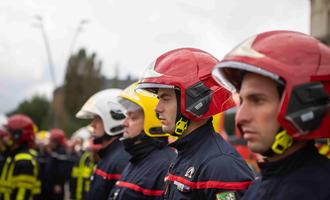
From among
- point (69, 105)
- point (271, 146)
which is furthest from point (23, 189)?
point (69, 105)

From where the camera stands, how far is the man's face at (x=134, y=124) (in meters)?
5.30

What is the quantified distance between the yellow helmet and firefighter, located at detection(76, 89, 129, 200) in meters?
0.91

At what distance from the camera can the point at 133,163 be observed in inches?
202

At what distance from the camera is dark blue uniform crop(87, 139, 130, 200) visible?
5.90m

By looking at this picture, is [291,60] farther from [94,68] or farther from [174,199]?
[94,68]

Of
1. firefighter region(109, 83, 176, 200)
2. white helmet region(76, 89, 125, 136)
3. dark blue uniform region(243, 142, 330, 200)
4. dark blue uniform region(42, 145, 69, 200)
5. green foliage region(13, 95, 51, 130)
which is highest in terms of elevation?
dark blue uniform region(243, 142, 330, 200)

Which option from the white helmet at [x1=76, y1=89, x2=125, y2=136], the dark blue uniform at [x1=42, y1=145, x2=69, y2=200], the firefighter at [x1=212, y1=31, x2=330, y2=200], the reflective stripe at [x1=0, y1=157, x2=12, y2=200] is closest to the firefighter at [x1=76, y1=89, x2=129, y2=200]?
the white helmet at [x1=76, y1=89, x2=125, y2=136]

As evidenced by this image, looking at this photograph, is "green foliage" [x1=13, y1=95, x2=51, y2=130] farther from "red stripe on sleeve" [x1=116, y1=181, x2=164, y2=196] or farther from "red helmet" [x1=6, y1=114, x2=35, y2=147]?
"red stripe on sleeve" [x1=116, y1=181, x2=164, y2=196]

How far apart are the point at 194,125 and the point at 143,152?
1250 millimetres

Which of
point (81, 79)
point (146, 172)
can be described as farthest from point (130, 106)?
point (81, 79)

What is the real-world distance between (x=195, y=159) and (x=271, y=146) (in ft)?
3.69

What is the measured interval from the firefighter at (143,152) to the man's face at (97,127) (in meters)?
1.26

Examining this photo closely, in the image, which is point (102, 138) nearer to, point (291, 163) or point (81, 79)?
point (291, 163)

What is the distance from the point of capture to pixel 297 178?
245cm
